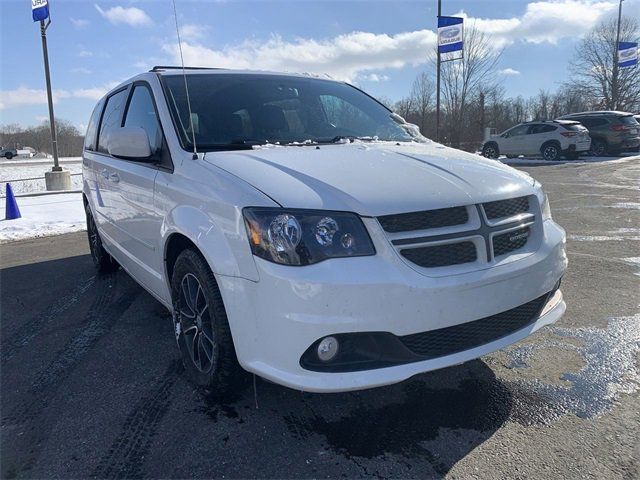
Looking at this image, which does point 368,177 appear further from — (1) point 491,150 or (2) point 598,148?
(2) point 598,148

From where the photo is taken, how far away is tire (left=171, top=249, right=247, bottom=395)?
8.20ft

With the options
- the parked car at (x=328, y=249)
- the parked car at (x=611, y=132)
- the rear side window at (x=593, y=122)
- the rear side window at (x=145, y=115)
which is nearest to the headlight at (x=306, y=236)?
the parked car at (x=328, y=249)

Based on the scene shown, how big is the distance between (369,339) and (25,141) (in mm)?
120680

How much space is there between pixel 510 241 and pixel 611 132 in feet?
71.9

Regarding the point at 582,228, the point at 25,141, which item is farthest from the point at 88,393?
the point at 25,141

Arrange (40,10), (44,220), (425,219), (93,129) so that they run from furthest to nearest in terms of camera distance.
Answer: (40,10) → (44,220) → (93,129) → (425,219)

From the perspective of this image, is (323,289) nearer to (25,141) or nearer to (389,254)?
(389,254)

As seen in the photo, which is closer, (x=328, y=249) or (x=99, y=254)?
(x=328, y=249)

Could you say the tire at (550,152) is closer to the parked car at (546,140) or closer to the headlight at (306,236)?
the parked car at (546,140)

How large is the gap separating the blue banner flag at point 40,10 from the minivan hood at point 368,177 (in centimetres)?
1445

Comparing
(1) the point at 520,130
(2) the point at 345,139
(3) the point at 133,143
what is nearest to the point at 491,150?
(1) the point at 520,130

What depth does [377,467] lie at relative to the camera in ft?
7.25

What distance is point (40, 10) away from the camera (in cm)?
1394

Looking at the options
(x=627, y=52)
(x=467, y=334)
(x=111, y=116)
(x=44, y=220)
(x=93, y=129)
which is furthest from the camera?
(x=627, y=52)
